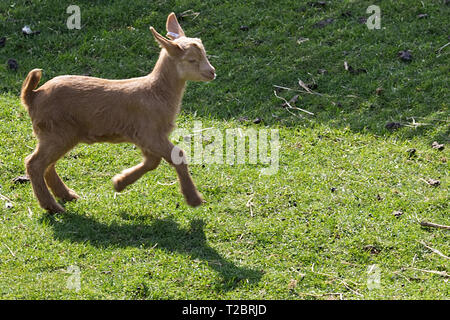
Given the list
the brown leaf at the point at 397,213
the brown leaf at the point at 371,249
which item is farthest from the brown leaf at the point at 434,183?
the brown leaf at the point at 371,249

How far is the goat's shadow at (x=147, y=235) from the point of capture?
6477 mm

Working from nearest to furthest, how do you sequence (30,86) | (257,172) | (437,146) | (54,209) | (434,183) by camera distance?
(30,86) → (54,209) → (434,183) → (257,172) → (437,146)

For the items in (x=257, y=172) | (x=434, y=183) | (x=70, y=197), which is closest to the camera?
(x=70, y=197)

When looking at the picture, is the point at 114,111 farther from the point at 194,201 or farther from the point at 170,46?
the point at 194,201

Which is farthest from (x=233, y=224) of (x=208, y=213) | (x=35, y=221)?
(x=35, y=221)

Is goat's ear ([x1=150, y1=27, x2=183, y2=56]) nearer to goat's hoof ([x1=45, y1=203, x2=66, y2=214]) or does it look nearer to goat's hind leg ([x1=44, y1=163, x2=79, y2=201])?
goat's hind leg ([x1=44, y1=163, x2=79, y2=201])

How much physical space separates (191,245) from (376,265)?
72.9 inches

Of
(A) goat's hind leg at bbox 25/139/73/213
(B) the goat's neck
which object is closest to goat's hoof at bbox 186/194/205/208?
(B) the goat's neck

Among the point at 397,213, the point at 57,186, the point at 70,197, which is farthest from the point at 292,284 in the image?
the point at 57,186

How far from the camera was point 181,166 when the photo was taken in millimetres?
6688

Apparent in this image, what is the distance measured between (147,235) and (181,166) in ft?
2.68

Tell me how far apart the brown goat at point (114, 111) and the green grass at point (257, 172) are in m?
0.63

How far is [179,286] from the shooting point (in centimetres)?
605
